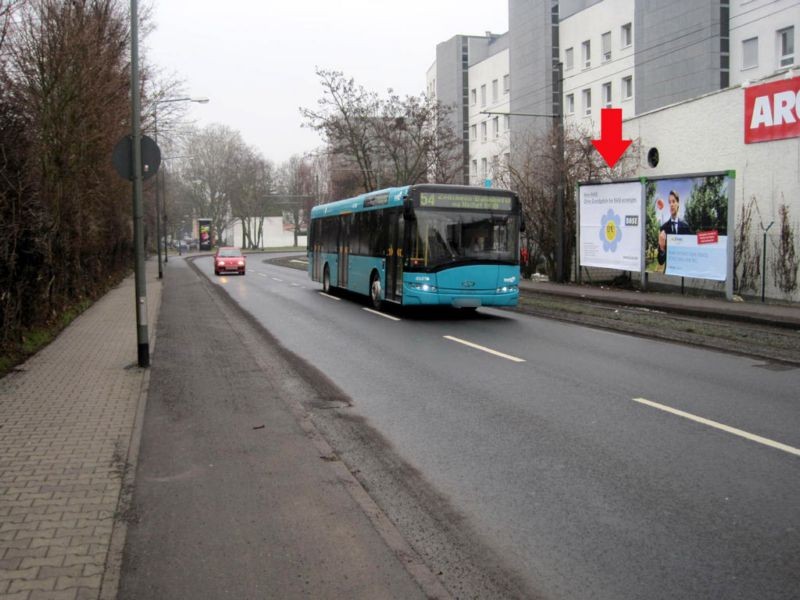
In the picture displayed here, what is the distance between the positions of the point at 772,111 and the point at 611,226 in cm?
561

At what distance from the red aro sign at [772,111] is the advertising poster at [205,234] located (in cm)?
7237

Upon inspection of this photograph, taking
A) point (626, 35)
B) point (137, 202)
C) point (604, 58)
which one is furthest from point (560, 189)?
point (604, 58)

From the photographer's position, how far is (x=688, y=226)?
70.2 ft

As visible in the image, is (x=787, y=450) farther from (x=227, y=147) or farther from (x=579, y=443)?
(x=227, y=147)

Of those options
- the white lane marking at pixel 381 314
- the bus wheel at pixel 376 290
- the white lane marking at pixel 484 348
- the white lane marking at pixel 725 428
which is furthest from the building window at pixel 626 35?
the white lane marking at pixel 725 428

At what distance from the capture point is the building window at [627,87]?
166ft

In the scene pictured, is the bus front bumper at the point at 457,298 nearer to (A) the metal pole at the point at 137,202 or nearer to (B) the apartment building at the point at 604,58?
(A) the metal pole at the point at 137,202

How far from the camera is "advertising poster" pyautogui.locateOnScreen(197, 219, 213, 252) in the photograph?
87.7 metres

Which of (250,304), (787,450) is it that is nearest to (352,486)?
(787,450)

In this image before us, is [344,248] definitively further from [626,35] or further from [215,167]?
[215,167]

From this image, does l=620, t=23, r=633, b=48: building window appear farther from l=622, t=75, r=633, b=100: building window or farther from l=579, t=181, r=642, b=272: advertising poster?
l=579, t=181, r=642, b=272: advertising poster

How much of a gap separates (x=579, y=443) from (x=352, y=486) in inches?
86.3

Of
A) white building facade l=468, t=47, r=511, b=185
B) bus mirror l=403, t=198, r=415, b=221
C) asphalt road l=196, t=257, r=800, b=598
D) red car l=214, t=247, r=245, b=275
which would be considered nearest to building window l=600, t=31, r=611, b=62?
white building facade l=468, t=47, r=511, b=185

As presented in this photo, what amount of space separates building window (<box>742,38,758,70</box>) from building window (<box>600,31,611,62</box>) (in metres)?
11.3
